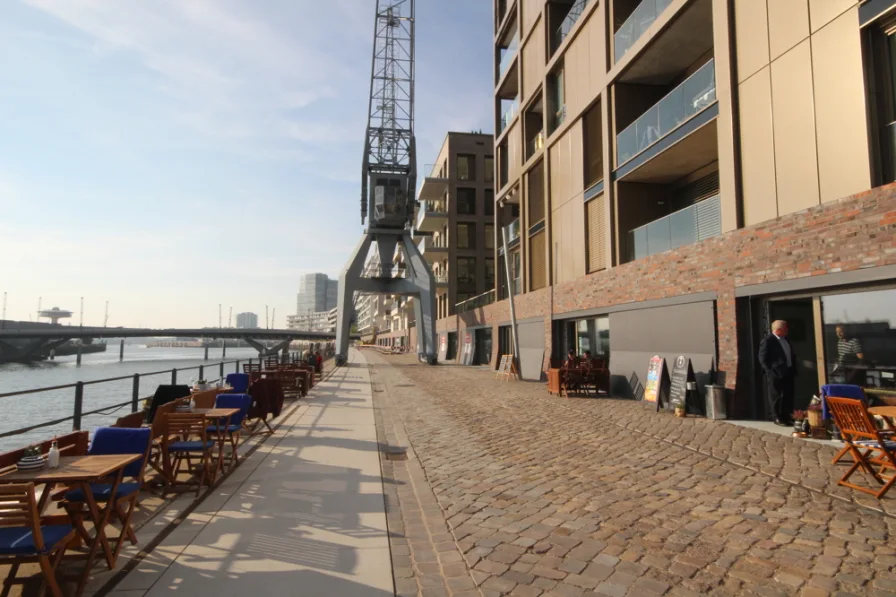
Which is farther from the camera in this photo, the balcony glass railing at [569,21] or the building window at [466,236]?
the building window at [466,236]

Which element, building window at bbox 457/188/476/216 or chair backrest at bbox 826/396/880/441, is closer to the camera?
chair backrest at bbox 826/396/880/441

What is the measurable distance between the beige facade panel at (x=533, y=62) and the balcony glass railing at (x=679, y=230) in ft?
32.8

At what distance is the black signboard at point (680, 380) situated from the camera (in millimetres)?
10328

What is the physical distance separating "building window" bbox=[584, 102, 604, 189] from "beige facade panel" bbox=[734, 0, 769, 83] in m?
6.45

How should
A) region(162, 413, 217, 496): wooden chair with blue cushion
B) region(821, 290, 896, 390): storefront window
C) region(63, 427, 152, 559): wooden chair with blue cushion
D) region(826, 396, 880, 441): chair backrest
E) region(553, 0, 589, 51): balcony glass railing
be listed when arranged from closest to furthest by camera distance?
region(63, 427, 152, 559): wooden chair with blue cushion < region(826, 396, 880, 441): chair backrest < region(162, 413, 217, 496): wooden chair with blue cushion < region(821, 290, 896, 390): storefront window < region(553, 0, 589, 51): balcony glass railing

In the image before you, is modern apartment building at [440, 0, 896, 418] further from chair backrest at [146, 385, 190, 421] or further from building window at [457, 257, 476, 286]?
building window at [457, 257, 476, 286]

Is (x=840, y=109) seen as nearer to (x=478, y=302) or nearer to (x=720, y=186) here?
(x=720, y=186)

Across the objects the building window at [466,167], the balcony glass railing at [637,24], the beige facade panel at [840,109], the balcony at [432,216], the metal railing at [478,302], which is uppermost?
the building window at [466,167]

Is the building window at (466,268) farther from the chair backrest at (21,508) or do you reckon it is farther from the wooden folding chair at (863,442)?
the chair backrest at (21,508)

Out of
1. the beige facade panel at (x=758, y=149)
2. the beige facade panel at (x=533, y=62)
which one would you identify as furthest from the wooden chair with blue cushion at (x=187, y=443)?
the beige facade panel at (x=533, y=62)

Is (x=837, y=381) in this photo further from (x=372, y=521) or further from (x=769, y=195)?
(x=372, y=521)

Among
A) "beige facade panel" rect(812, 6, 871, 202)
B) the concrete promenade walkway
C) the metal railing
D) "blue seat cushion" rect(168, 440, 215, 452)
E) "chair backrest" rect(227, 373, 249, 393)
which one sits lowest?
the concrete promenade walkway

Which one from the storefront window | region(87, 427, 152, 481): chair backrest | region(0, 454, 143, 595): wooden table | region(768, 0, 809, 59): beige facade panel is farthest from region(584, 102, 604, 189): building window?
region(0, 454, 143, 595): wooden table

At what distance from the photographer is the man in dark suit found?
334 inches
